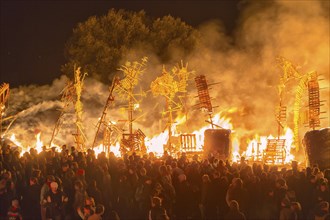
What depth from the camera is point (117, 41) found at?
4119 cm

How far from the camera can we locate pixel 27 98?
117 ft

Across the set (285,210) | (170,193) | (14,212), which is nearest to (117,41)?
(170,193)

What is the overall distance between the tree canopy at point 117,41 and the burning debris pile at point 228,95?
115cm

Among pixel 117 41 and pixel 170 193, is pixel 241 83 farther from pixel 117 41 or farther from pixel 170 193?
pixel 170 193

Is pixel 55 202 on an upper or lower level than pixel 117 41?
lower

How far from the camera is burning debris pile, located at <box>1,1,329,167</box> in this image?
30812 millimetres

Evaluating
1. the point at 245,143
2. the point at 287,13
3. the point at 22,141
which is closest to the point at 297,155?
the point at 245,143

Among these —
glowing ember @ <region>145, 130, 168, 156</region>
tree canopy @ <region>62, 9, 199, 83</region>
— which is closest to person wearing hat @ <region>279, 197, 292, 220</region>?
glowing ember @ <region>145, 130, 168, 156</region>

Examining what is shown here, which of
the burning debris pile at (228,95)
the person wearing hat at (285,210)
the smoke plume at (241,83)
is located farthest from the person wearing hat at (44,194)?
the smoke plume at (241,83)

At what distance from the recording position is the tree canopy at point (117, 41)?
3978 cm

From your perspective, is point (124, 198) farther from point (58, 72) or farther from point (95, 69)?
point (58, 72)

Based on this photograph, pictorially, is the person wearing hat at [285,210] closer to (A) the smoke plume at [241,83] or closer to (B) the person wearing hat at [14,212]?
(B) the person wearing hat at [14,212]

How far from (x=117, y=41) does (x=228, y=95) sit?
959 cm

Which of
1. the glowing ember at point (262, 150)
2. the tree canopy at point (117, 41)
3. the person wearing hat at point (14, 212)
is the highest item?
the tree canopy at point (117, 41)
